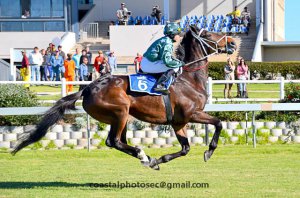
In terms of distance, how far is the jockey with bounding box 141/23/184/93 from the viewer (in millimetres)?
11047

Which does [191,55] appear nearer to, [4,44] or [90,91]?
[90,91]

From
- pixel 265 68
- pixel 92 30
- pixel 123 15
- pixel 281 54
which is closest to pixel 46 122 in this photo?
pixel 265 68

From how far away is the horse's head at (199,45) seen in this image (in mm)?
11836

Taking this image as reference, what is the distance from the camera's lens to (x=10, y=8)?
37281 mm

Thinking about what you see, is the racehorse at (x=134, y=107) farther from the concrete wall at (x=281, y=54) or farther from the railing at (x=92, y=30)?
the railing at (x=92, y=30)

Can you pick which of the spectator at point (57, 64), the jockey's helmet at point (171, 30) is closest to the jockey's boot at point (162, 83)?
the jockey's helmet at point (171, 30)

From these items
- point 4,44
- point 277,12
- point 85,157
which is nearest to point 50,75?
point 4,44

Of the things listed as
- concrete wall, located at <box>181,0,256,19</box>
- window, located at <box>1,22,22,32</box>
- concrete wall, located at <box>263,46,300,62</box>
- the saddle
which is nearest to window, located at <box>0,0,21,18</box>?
window, located at <box>1,22,22,32</box>

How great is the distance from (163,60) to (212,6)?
27.9 metres

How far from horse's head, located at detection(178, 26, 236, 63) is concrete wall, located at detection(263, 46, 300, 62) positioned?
949 inches

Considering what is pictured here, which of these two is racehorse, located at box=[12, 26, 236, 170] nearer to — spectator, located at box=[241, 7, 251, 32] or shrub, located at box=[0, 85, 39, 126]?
shrub, located at box=[0, 85, 39, 126]

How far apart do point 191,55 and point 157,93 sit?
1.09 metres

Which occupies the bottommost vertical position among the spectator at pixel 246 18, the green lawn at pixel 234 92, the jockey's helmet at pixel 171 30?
the green lawn at pixel 234 92

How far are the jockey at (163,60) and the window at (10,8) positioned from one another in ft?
86.8
